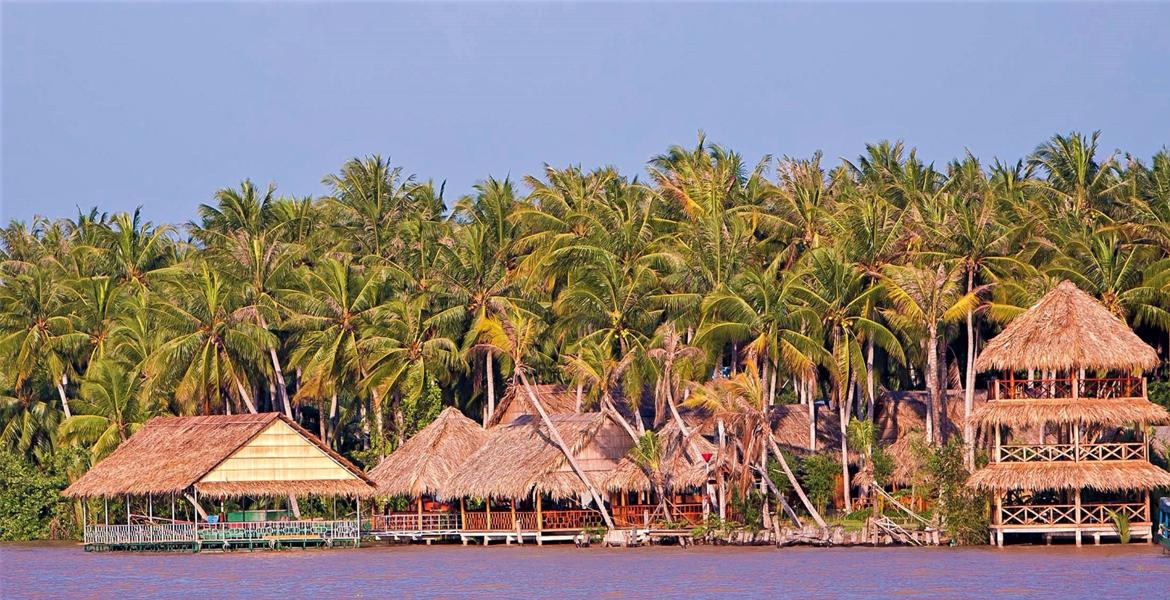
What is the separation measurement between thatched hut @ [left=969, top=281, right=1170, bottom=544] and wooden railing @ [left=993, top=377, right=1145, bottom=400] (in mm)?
48

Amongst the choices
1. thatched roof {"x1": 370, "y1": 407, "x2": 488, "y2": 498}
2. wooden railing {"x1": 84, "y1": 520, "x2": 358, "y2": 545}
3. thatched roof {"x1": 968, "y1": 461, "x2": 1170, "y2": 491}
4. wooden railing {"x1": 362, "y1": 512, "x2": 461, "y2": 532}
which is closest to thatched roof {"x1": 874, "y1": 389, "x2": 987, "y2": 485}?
thatched roof {"x1": 968, "y1": 461, "x2": 1170, "y2": 491}

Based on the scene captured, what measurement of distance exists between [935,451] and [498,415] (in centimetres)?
1491

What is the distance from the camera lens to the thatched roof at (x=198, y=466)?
4466 centimetres

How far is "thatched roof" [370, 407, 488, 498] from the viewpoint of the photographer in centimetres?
4697

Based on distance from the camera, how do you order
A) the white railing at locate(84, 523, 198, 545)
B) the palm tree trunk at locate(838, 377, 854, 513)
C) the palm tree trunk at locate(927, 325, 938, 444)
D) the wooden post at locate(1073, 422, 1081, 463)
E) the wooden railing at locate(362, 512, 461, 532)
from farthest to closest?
the wooden railing at locate(362, 512, 461, 532) < the white railing at locate(84, 523, 198, 545) < the palm tree trunk at locate(838, 377, 854, 513) < the palm tree trunk at locate(927, 325, 938, 444) < the wooden post at locate(1073, 422, 1081, 463)

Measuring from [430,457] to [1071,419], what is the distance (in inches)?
699

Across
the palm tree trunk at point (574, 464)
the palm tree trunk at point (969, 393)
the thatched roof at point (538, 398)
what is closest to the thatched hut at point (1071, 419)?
the palm tree trunk at point (969, 393)

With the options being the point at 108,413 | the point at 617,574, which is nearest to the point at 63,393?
the point at 108,413

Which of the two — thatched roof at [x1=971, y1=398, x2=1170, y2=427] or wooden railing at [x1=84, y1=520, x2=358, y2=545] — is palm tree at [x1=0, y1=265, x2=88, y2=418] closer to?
wooden railing at [x1=84, y1=520, x2=358, y2=545]

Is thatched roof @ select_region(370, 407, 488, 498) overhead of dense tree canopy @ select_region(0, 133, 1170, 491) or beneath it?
beneath

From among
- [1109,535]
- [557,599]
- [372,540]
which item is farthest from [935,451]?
[372,540]

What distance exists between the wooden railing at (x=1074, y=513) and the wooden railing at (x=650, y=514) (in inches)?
339

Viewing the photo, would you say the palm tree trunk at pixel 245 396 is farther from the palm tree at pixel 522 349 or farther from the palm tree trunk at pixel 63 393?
the palm tree at pixel 522 349

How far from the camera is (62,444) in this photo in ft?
176
